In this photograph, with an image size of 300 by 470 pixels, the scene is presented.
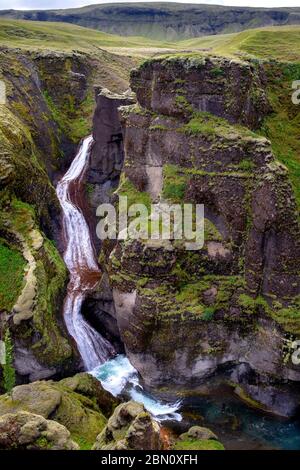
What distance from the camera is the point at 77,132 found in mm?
44594

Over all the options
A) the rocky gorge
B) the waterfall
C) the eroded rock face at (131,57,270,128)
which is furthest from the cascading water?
the eroded rock face at (131,57,270,128)

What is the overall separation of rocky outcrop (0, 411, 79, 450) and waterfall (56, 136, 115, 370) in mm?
10419

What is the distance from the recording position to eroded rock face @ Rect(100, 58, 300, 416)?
2352 cm

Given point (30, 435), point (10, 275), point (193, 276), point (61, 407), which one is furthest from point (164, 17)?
point (30, 435)

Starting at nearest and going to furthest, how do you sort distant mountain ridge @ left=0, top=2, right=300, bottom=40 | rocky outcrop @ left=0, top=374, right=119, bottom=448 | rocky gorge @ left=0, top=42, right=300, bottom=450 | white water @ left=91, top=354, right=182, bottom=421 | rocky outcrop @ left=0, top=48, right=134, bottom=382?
rocky outcrop @ left=0, top=374, right=119, bottom=448 < rocky gorge @ left=0, top=42, right=300, bottom=450 < white water @ left=91, top=354, right=182, bottom=421 < rocky outcrop @ left=0, top=48, right=134, bottom=382 < distant mountain ridge @ left=0, top=2, right=300, bottom=40

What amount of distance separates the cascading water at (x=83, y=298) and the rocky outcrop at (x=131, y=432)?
251 inches

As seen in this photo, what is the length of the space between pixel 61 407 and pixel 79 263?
49.0 feet

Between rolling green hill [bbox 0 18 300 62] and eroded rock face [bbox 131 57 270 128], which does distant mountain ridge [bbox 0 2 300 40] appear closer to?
rolling green hill [bbox 0 18 300 62]

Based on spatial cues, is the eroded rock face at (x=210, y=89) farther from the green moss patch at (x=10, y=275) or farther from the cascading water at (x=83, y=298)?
the cascading water at (x=83, y=298)

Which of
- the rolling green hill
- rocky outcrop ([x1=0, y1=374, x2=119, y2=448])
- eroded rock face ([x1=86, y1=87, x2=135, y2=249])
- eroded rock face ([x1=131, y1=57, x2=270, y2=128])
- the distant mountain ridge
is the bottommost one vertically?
rocky outcrop ([x1=0, y1=374, x2=119, y2=448])

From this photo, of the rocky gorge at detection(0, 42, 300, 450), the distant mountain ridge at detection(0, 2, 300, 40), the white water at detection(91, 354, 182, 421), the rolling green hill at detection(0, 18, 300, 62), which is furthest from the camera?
the distant mountain ridge at detection(0, 2, 300, 40)

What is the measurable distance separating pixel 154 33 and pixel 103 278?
12903cm

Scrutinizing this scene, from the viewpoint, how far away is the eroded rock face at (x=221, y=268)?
23.5 metres

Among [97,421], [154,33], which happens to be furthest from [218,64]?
[154,33]
